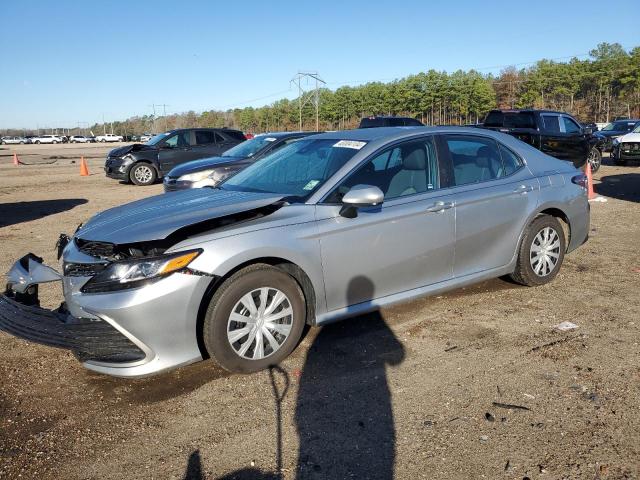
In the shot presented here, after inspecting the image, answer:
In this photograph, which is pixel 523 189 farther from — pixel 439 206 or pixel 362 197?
pixel 362 197

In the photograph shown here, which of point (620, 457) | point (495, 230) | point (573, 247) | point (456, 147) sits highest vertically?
→ point (456, 147)

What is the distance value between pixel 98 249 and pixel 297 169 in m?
1.76

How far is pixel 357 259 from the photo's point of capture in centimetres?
408

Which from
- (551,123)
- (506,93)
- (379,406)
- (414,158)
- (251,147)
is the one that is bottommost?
(379,406)

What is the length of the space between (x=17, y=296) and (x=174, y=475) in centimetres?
207

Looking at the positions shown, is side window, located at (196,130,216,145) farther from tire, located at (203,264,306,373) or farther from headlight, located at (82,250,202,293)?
headlight, located at (82,250,202,293)

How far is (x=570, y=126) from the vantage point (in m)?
16.0

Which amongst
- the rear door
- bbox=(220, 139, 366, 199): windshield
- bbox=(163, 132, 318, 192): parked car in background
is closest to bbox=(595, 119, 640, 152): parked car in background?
bbox=(163, 132, 318, 192): parked car in background

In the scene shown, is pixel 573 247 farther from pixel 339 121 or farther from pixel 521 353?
pixel 339 121

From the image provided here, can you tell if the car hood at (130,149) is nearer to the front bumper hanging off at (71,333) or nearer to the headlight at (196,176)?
the headlight at (196,176)

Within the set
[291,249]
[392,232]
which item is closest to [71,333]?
[291,249]

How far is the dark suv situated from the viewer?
16.7 metres

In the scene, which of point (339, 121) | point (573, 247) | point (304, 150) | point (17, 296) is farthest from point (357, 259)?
point (339, 121)

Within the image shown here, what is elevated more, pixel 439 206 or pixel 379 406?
pixel 439 206
